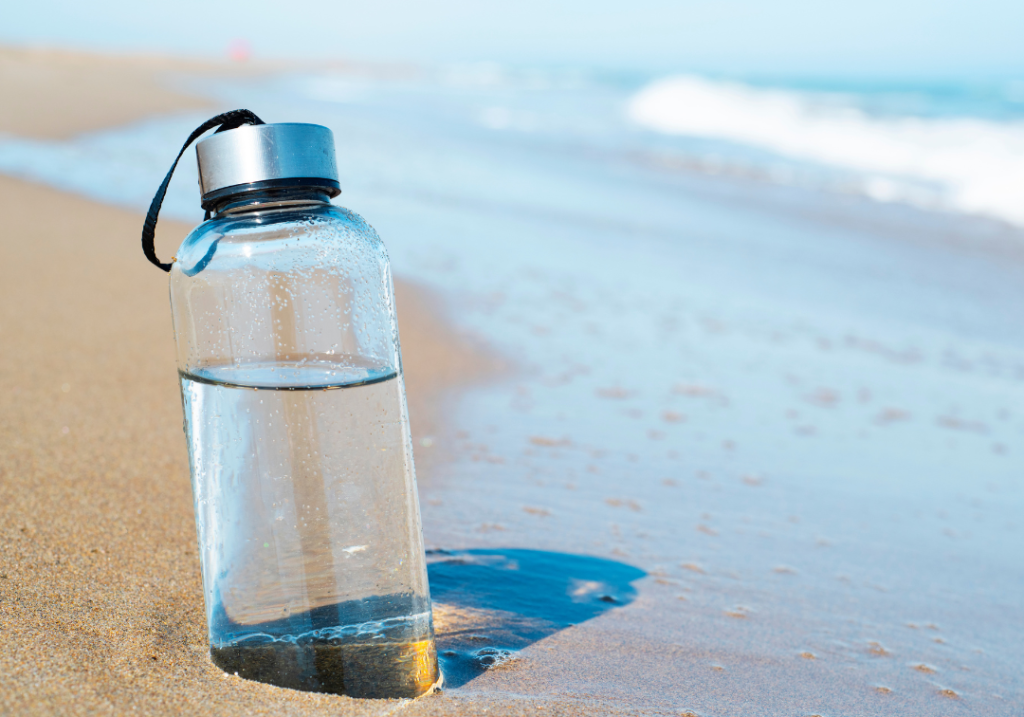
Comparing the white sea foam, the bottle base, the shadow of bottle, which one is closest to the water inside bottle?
the bottle base

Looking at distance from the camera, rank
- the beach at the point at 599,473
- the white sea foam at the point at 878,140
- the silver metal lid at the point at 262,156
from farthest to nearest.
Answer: the white sea foam at the point at 878,140 < the beach at the point at 599,473 < the silver metal lid at the point at 262,156

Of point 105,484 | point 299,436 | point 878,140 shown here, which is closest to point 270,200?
point 299,436

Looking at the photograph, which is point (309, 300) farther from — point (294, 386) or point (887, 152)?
point (887, 152)

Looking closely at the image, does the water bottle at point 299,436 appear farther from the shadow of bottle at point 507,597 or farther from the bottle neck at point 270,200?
the shadow of bottle at point 507,597

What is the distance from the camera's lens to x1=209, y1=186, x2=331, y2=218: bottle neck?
130 cm

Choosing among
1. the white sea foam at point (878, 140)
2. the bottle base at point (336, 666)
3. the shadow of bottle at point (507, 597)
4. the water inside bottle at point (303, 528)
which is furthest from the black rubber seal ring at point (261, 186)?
the white sea foam at point (878, 140)

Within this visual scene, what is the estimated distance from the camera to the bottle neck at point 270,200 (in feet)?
4.26

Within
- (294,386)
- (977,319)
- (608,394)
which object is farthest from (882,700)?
(977,319)

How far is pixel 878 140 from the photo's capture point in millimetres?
16828

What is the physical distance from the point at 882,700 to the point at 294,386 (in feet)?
3.95

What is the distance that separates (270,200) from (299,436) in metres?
0.35

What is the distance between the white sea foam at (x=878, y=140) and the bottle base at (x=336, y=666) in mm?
10029

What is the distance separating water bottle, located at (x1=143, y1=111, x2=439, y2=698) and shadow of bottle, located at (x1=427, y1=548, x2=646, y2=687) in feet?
0.69

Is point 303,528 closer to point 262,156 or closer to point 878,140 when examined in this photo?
point 262,156
